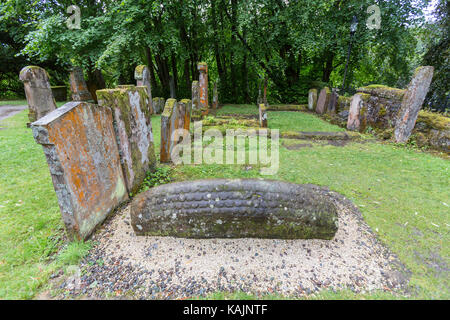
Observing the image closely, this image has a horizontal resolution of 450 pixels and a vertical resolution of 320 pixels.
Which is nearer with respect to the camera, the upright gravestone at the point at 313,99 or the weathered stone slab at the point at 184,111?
the weathered stone slab at the point at 184,111

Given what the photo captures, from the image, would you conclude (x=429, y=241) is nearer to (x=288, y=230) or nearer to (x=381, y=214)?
(x=381, y=214)

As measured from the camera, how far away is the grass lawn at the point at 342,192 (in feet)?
7.09

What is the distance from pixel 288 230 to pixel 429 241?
1.87m

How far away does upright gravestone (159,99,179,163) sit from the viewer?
467cm

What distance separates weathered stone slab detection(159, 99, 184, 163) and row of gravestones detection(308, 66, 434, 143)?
6.07m

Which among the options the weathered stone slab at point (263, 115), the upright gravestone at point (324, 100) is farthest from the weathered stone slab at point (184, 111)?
the upright gravestone at point (324, 100)

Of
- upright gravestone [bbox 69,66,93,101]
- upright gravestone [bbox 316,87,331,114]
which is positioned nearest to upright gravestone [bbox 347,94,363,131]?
upright gravestone [bbox 316,87,331,114]

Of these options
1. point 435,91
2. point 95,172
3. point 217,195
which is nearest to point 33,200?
point 95,172

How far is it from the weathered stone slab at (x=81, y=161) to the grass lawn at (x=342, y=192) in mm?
412

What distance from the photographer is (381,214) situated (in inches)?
124

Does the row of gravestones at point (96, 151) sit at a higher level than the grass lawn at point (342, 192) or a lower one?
higher

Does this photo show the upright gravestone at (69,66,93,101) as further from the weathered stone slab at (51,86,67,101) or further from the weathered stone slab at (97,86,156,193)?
the weathered stone slab at (97,86,156,193)

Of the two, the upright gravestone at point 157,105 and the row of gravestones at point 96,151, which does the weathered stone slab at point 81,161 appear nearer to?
the row of gravestones at point 96,151

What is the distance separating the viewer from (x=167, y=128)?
472cm
